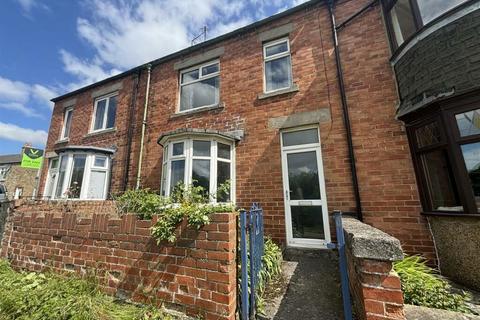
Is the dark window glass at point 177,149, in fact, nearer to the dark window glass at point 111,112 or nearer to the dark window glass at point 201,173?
the dark window glass at point 201,173

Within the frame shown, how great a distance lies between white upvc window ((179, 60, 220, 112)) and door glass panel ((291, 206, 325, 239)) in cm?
425

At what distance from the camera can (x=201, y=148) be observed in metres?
6.22

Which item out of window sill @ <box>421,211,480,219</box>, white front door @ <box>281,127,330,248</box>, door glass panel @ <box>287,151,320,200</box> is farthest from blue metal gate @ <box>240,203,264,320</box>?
window sill @ <box>421,211,480,219</box>

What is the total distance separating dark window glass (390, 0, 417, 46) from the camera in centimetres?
514

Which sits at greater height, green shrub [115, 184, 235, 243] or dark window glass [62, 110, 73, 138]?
dark window glass [62, 110, 73, 138]

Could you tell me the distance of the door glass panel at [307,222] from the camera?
520 centimetres

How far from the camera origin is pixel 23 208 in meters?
4.68

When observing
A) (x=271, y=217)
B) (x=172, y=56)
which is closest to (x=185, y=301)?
(x=271, y=217)

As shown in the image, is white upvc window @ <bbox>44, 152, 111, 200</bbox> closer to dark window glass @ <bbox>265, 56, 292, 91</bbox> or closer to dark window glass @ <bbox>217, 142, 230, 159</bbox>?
dark window glass @ <bbox>217, 142, 230, 159</bbox>

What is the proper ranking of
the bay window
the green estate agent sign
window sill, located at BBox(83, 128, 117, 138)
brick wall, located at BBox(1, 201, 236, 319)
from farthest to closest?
the green estate agent sign < window sill, located at BBox(83, 128, 117, 138) < the bay window < brick wall, located at BBox(1, 201, 236, 319)

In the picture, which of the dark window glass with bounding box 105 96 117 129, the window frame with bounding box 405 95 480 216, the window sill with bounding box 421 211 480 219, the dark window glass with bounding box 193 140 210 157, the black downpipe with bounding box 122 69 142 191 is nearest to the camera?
the window sill with bounding box 421 211 480 219

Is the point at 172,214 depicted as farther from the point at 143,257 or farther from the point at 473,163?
the point at 473,163

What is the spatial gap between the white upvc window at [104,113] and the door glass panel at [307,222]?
8349 millimetres

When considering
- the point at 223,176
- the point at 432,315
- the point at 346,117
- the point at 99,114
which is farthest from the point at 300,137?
the point at 99,114
